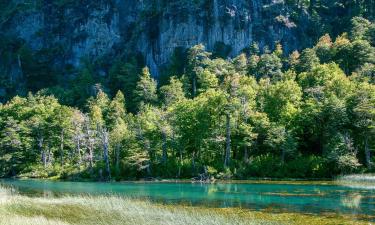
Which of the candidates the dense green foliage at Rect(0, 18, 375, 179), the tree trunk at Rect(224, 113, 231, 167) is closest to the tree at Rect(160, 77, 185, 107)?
the dense green foliage at Rect(0, 18, 375, 179)

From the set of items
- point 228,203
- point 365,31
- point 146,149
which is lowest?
point 228,203

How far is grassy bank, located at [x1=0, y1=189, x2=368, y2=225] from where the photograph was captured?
80.2 feet

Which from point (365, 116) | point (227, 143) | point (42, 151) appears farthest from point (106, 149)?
point (365, 116)

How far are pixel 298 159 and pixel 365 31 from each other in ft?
221

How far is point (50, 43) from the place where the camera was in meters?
151

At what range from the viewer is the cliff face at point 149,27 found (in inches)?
5221

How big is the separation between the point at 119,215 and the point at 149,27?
11648 cm

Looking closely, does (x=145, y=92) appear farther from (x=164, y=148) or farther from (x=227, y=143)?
(x=227, y=143)

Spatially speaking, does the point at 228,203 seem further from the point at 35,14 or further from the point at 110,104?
the point at 35,14

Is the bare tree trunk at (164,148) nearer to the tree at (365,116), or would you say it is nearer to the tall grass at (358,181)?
the tall grass at (358,181)

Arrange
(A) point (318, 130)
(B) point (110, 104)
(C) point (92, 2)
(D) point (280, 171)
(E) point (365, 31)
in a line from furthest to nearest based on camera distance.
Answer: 1. (C) point (92, 2)
2. (E) point (365, 31)
3. (B) point (110, 104)
4. (A) point (318, 130)
5. (D) point (280, 171)

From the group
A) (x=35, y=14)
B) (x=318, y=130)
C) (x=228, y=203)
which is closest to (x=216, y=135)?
(x=318, y=130)

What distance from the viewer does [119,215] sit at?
26453mm

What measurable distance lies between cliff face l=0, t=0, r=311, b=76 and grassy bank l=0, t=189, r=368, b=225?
105 m
